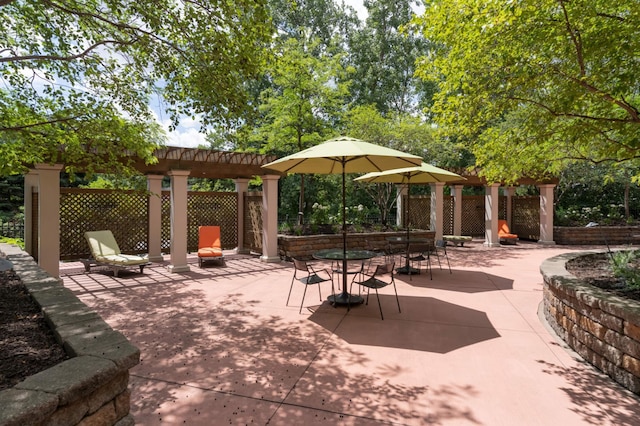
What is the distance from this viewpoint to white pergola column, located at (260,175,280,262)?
909 centimetres

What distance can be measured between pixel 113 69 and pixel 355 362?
4.90 metres

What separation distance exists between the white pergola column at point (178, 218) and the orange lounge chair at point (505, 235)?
37.5 feet

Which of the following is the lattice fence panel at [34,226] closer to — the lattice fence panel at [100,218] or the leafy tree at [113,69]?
the lattice fence panel at [100,218]

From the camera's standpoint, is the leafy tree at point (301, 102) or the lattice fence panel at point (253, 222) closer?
the lattice fence panel at point (253, 222)

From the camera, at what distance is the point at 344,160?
5.00m

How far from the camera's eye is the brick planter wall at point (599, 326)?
272 cm

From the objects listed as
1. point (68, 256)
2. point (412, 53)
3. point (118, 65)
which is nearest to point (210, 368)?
point (118, 65)

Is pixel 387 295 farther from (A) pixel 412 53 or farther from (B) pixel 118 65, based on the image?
(A) pixel 412 53

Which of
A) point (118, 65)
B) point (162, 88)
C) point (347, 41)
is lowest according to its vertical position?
point (162, 88)

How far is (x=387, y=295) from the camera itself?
5637mm

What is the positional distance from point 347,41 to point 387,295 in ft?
71.1

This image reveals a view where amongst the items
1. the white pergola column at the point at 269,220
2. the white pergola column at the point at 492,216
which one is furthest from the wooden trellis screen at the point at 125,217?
the white pergola column at the point at 492,216

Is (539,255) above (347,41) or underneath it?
underneath

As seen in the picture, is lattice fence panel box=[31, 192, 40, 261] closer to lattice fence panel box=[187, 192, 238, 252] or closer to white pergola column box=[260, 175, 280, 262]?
lattice fence panel box=[187, 192, 238, 252]
